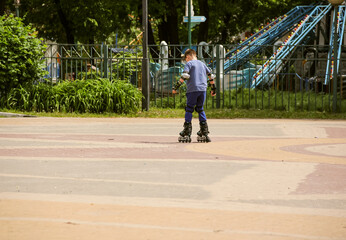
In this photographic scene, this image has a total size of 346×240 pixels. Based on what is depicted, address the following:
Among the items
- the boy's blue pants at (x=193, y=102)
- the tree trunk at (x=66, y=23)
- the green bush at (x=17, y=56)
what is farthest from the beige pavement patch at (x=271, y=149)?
the tree trunk at (x=66, y=23)

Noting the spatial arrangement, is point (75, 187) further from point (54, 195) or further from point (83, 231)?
point (83, 231)

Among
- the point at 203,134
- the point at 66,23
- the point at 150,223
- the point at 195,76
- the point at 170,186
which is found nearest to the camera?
the point at 150,223

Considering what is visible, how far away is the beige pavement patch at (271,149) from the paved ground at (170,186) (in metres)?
0.01

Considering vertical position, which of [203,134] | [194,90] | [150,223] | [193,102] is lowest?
[150,223]

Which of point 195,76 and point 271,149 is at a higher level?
point 195,76

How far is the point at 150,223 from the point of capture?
20.4 ft

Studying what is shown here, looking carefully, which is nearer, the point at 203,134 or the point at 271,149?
the point at 271,149

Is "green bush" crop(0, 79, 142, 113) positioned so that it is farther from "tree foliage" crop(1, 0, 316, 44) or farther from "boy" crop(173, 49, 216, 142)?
"tree foliage" crop(1, 0, 316, 44)

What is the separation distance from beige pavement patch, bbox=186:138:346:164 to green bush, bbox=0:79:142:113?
658 centimetres

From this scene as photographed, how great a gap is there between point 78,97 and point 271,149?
8.27m

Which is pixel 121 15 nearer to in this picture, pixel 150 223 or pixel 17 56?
pixel 17 56

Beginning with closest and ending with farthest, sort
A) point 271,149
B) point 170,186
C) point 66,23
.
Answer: point 170,186 < point 271,149 < point 66,23

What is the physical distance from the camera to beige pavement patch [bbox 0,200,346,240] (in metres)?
5.80

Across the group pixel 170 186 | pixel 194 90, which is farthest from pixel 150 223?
pixel 194 90
